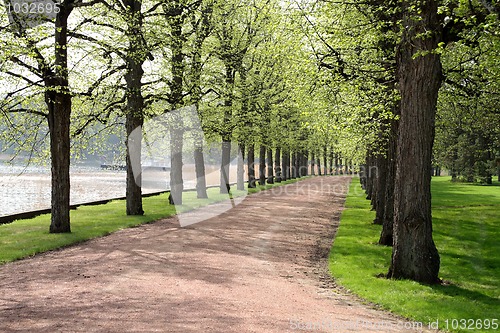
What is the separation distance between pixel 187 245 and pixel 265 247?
2.72 metres

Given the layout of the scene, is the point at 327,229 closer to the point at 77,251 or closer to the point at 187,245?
the point at 187,245

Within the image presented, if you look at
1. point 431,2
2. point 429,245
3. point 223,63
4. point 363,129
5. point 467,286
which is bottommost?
point 467,286

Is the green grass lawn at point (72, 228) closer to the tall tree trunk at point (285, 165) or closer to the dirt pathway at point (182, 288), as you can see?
the dirt pathway at point (182, 288)

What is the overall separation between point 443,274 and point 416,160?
3.82 metres

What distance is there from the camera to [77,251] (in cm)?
1533

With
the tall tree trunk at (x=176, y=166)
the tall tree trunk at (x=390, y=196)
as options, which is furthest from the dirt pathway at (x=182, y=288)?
the tall tree trunk at (x=176, y=166)

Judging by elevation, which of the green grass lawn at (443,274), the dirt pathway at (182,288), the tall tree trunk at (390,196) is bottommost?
the green grass lawn at (443,274)

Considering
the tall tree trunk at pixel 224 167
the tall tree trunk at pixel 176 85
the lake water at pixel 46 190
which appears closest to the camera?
the tall tree trunk at pixel 176 85

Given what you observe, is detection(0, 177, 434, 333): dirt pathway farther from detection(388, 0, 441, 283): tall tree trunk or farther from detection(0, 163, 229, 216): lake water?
detection(0, 163, 229, 216): lake water

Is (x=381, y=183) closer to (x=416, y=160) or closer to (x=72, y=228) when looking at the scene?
(x=416, y=160)

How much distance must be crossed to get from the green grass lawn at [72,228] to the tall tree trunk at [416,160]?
1112 cm

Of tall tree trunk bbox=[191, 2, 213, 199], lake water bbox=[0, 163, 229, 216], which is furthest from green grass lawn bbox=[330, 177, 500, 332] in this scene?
lake water bbox=[0, 163, 229, 216]

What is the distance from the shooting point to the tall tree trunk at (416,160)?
39.4 ft

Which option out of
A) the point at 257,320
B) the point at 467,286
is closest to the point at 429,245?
the point at 467,286
